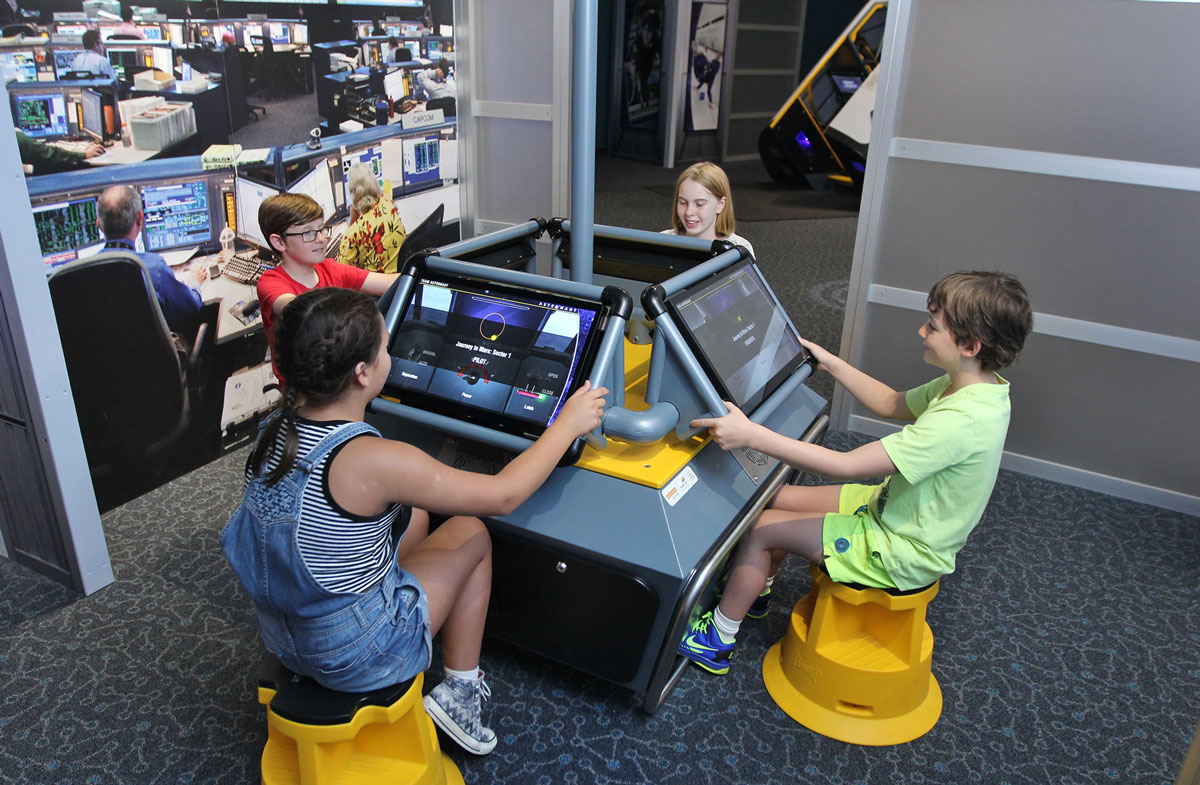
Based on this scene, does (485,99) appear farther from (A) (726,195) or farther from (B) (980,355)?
(B) (980,355)

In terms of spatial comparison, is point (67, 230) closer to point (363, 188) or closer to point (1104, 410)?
point (363, 188)

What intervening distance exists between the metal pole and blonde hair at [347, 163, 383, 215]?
168 centimetres

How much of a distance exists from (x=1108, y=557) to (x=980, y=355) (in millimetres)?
1314

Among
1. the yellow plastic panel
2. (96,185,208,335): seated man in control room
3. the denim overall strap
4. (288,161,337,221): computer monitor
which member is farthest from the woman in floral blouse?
the denim overall strap

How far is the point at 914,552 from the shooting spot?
6.15 ft

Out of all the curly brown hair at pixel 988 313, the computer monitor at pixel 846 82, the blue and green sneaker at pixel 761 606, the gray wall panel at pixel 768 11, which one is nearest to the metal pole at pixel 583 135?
the curly brown hair at pixel 988 313

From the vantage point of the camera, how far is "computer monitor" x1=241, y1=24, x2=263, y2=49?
2.90 m

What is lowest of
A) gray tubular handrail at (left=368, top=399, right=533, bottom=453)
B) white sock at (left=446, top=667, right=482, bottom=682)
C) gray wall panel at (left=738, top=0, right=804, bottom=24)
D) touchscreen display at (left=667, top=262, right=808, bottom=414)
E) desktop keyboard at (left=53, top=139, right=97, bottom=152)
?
white sock at (left=446, top=667, right=482, bottom=682)

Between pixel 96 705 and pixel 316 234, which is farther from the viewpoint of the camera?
pixel 316 234

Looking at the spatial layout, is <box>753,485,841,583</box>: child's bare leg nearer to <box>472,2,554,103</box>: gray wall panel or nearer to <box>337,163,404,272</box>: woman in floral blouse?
<box>337,163,404,272</box>: woman in floral blouse

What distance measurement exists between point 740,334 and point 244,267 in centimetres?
189

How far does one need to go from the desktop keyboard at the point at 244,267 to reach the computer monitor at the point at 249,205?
58 millimetres

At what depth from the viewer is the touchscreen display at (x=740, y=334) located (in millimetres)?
1913

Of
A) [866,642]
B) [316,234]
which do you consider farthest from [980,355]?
[316,234]
